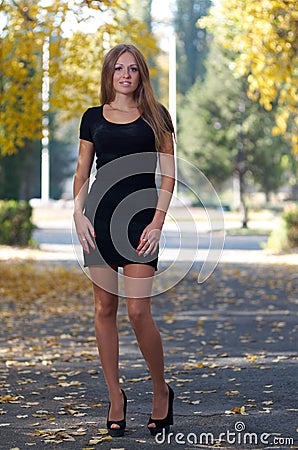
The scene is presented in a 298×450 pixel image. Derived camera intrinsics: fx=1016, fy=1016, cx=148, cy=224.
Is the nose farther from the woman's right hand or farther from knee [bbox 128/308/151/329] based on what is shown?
knee [bbox 128/308/151/329]

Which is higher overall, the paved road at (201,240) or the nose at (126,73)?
the nose at (126,73)

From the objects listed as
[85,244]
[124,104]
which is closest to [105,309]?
[85,244]

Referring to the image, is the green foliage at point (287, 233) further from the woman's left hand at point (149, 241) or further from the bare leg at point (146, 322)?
the woman's left hand at point (149, 241)

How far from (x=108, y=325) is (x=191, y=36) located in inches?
2187

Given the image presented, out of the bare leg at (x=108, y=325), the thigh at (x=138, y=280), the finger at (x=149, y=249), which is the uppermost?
the finger at (x=149, y=249)

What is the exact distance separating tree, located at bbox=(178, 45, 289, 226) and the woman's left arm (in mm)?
35439

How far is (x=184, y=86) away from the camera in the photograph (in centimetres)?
5719

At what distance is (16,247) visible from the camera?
24203 mm

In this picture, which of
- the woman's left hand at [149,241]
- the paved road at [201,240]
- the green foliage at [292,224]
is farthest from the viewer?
the paved road at [201,240]

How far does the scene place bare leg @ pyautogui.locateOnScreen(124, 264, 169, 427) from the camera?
496 centimetres

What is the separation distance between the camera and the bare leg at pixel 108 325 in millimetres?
5020

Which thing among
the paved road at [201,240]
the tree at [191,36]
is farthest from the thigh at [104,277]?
the tree at [191,36]

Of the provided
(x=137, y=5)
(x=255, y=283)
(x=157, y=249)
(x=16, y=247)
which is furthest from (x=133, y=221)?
(x=137, y=5)

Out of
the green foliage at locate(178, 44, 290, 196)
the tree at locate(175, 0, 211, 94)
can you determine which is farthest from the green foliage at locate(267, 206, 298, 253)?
the tree at locate(175, 0, 211, 94)
